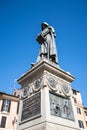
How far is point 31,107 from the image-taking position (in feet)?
17.2

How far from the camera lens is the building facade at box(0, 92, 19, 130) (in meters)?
23.2

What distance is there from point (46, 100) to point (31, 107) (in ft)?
2.71

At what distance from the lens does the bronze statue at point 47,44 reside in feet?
23.4

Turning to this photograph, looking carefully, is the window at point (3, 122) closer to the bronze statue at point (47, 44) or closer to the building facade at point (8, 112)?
the building facade at point (8, 112)

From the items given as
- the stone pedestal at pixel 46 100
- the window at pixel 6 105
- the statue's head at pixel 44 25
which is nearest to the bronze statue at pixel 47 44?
the statue's head at pixel 44 25

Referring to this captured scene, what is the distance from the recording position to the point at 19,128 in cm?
523

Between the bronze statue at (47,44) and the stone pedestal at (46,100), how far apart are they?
1.30 metres

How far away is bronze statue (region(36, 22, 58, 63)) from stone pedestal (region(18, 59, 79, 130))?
1.30m

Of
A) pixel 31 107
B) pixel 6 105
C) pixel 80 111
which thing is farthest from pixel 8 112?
pixel 31 107

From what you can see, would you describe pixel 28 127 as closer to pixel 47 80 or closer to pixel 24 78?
pixel 47 80

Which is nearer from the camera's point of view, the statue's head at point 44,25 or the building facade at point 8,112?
the statue's head at point 44,25

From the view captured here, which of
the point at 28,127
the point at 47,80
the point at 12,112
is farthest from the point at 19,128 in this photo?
the point at 12,112

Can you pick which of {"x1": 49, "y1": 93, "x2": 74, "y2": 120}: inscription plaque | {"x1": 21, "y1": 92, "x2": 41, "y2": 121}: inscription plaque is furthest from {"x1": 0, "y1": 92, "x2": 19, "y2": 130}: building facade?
{"x1": 49, "y1": 93, "x2": 74, "y2": 120}: inscription plaque

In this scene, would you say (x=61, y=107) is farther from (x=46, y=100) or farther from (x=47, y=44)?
(x=47, y=44)
